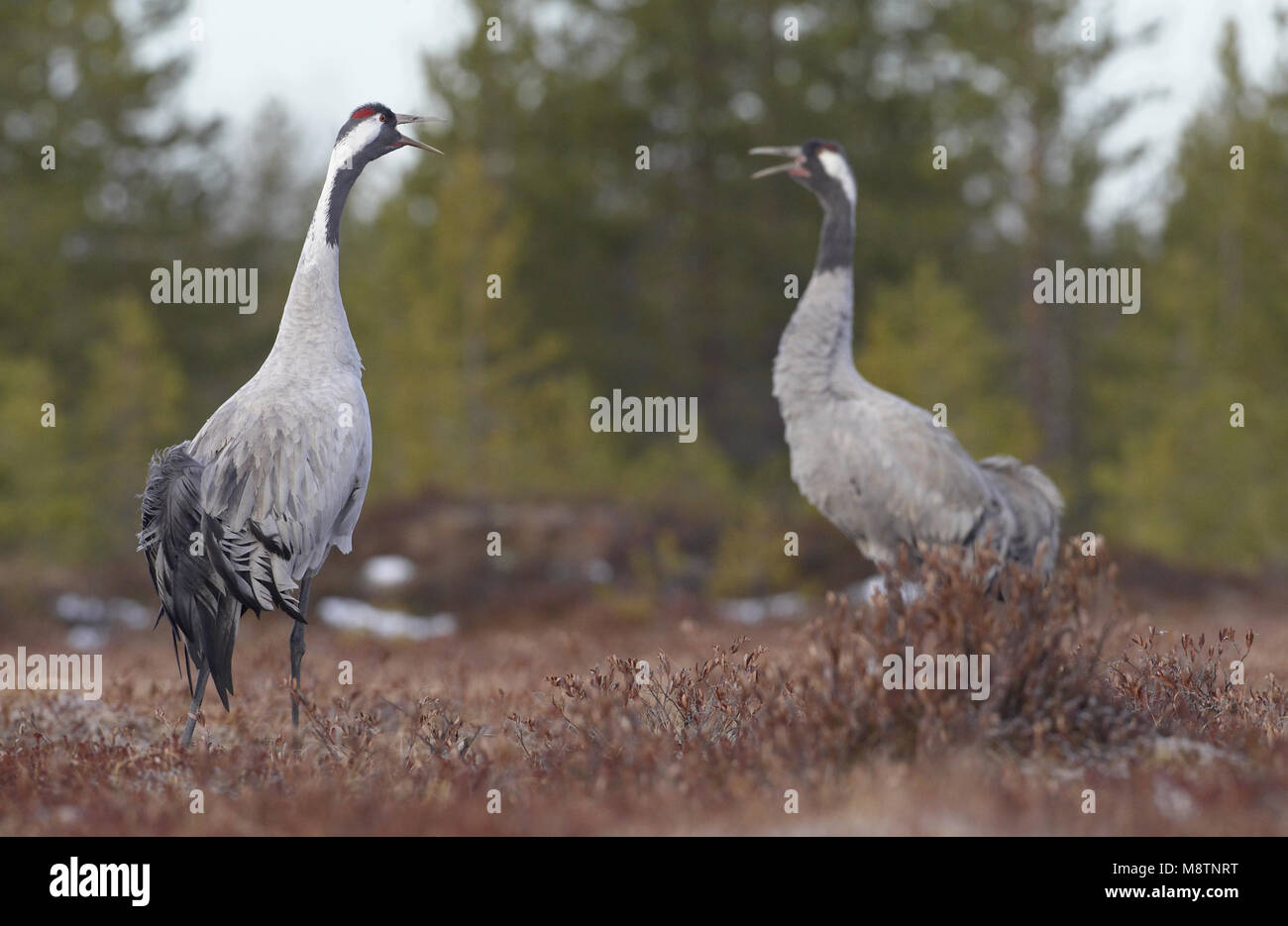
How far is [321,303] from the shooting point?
6.00 meters

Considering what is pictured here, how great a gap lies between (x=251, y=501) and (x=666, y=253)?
1986 centimetres

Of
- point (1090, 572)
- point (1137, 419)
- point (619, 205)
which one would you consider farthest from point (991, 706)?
point (1137, 419)

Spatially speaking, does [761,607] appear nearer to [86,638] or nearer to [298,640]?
[86,638]

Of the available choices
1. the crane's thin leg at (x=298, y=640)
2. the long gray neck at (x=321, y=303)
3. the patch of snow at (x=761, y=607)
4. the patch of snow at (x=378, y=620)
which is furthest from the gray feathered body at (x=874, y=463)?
the patch of snow at (x=378, y=620)

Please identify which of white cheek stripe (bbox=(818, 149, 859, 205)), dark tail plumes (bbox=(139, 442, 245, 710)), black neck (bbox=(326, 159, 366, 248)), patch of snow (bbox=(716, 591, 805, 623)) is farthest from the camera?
patch of snow (bbox=(716, 591, 805, 623))

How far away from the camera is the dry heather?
3711mm

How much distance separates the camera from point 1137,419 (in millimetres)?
28609

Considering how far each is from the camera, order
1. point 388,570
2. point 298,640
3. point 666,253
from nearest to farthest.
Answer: point 298,640 → point 388,570 → point 666,253

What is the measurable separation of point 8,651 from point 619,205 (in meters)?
16.4

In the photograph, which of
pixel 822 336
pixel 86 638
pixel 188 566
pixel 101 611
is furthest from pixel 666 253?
pixel 188 566

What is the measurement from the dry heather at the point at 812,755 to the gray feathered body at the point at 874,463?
5.02 ft

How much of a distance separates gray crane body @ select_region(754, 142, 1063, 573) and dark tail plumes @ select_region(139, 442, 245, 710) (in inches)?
130

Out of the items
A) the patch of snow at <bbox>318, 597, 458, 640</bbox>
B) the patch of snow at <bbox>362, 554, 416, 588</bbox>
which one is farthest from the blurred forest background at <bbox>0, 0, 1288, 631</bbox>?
the patch of snow at <bbox>318, 597, 458, 640</bbox>

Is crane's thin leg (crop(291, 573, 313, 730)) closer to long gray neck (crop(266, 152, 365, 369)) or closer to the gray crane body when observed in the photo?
long gray neck (crop(266, 152, 365, 369))
